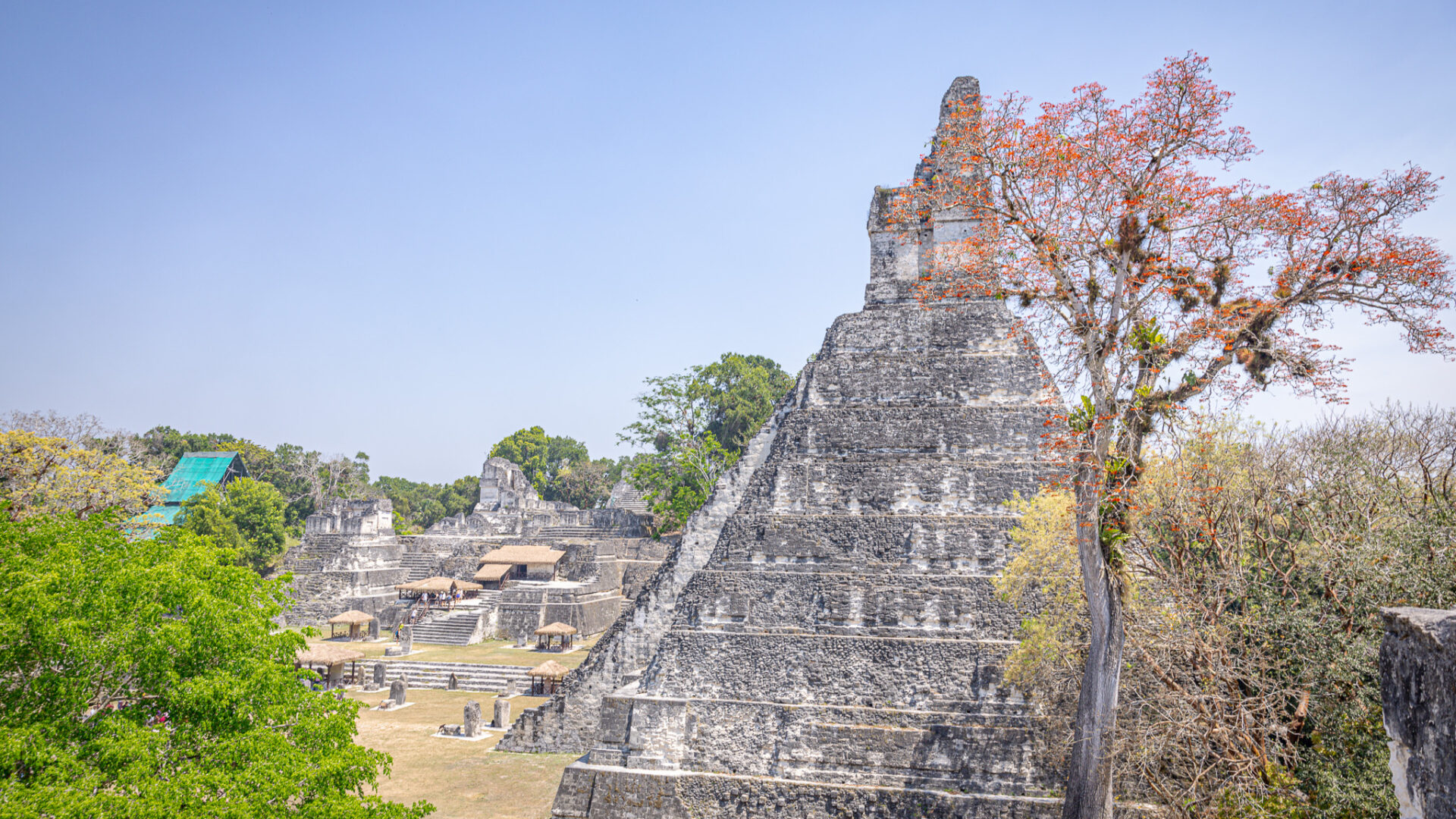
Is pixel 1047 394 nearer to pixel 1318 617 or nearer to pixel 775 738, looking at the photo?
pixel 1318 617

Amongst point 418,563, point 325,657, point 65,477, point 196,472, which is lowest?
point 325,657

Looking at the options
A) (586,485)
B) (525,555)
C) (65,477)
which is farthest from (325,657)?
(586,485)

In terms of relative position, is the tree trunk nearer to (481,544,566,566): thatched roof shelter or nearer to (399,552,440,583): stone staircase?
(481,544,566,566): thatched roof shelter

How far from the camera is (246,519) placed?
45.8 metres

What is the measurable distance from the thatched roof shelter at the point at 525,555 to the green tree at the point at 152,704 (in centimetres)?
3041

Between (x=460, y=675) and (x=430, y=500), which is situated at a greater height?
(x=430, y=500)

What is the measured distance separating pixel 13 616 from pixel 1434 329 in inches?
474

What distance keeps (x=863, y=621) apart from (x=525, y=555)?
2948 centimetres

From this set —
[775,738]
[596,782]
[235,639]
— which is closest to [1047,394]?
[775,738]

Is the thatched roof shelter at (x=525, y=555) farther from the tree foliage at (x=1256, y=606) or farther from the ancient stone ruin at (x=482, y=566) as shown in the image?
the tree foliage at (x=1256, y=606)

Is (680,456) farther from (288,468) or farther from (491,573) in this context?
(288,468)

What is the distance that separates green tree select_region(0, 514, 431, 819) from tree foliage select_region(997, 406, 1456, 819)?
7358 mm

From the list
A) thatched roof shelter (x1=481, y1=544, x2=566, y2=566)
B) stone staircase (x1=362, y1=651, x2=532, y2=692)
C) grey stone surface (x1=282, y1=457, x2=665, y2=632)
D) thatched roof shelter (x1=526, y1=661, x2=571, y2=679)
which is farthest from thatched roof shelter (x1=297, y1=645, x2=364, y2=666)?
thatched roof shelter (x1=481, y1=544, x2=566, y2=566)

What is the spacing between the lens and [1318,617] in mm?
8273
